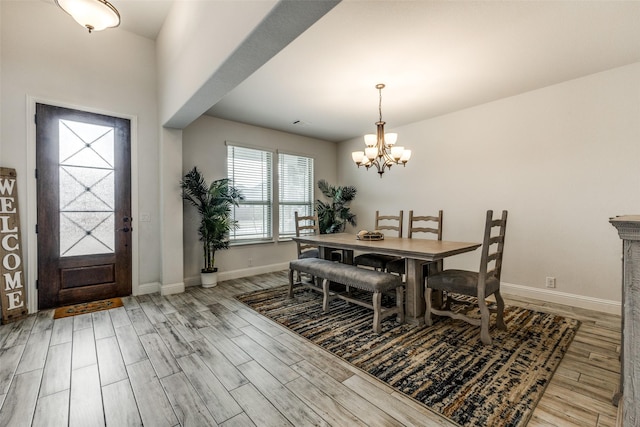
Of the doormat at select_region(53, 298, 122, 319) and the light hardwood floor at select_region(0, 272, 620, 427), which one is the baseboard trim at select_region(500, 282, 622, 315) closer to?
the light hardwood floor at select_region(0, 272, 620, 427)

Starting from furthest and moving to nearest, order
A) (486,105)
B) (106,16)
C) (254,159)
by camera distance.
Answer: (254,159), (486,105), (106,16)

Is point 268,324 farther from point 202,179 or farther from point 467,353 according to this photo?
point 202,179

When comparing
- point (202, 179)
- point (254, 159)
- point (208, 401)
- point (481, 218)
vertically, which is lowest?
point (208, 401)

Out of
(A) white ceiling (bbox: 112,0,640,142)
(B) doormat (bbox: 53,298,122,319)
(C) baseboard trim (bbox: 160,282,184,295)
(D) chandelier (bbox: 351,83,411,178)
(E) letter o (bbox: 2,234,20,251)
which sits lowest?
(B) doormat (bbox: 53,298,122,319)

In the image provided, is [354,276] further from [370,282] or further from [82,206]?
[82,206]

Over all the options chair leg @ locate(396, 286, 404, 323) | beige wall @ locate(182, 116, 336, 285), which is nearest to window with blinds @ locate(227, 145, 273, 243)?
beige wall @ locate(182, 116, 336, 285)

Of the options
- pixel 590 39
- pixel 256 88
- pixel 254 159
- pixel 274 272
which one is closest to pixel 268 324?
pixel 274 272

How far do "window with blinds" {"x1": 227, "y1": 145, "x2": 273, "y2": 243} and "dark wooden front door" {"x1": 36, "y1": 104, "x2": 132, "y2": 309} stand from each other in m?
1.55

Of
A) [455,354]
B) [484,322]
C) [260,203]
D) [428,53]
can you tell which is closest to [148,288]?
[260,203]

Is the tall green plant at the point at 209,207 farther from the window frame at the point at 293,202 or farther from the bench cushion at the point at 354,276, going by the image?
the bench cushion at the point at 354,276

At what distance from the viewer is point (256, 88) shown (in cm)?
348

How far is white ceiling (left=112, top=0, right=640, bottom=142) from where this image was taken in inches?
84.3

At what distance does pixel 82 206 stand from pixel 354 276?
132 inches

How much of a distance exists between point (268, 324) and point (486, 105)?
163 inches
